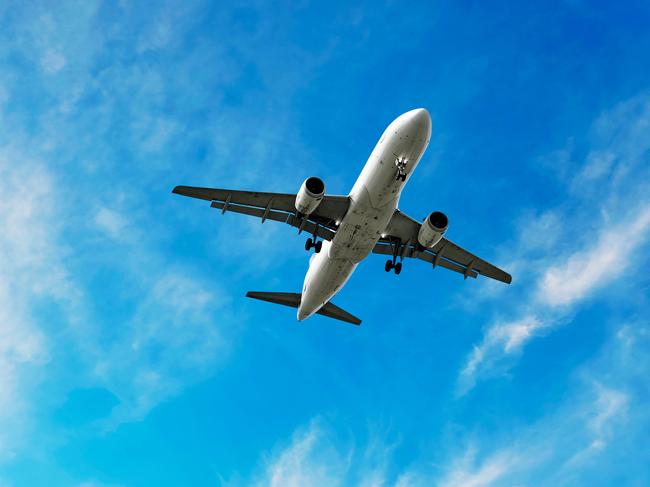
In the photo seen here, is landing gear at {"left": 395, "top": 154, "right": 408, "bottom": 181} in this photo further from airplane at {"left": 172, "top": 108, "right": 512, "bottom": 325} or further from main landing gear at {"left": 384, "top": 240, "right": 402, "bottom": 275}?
main landing gear at {"left": 384, "top": 240, "right": 402, "bottom": 275}

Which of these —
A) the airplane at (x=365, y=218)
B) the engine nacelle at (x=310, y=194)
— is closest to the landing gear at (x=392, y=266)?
the airplane at (x=365, y=218)

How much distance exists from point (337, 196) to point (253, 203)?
4.77m

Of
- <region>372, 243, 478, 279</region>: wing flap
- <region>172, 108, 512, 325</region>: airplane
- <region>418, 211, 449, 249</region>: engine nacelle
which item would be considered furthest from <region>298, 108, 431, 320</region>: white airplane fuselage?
<region>372, 243, 478, 279</region>: wing flap

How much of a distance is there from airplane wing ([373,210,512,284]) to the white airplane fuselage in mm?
3015

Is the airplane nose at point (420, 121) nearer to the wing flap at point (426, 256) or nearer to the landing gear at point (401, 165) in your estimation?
the landing gear at point (401, 165)

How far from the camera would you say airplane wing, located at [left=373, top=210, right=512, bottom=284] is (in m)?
33.8

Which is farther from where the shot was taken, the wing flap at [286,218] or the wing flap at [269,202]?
the wing flap at [286,218]

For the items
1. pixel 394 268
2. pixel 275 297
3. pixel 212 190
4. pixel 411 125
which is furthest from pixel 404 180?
pixel 275 297

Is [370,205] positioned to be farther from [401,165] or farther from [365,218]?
[401,165]

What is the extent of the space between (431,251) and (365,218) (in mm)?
8488

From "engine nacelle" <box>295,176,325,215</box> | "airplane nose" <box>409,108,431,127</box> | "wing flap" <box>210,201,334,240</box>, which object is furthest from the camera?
"wing flap" <box>210,201,334,240</box>

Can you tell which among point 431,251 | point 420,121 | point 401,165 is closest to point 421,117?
point 420,121

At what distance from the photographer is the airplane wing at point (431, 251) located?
3381cm

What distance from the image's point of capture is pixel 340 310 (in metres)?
41.7
